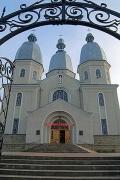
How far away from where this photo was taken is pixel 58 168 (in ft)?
22.8

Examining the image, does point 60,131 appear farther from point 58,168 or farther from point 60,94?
point 58,168

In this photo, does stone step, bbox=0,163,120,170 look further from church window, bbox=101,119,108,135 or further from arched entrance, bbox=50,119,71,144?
church window, bbox=101,119,108,135

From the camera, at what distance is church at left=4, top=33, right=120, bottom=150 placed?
80.1 feet

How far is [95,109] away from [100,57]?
908cm

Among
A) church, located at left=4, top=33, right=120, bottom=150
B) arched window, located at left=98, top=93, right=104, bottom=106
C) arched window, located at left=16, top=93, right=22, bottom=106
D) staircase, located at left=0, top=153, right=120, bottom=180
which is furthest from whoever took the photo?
arched window, located at left=16, top=93, right=22, bottom=106

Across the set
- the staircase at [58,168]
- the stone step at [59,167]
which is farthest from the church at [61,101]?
the stone step at [59,167]

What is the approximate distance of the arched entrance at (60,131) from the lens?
2483 cm

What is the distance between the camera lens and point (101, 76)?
31.2 metres

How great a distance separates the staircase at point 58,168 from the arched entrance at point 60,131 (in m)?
16.9
